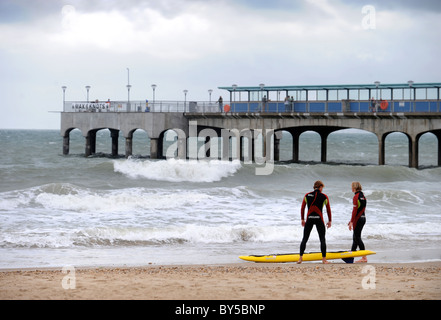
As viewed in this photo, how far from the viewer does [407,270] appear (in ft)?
40.3

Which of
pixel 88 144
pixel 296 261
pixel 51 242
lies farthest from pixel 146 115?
pixel 296 261

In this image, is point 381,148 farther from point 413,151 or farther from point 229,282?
point 229,282

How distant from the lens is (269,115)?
149 feet

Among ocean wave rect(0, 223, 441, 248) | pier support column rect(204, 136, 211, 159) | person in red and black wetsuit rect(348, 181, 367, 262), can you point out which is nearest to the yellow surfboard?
person in red and black wetsuit rect(348, 181, 367, 262)

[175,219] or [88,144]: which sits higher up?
[88,144]

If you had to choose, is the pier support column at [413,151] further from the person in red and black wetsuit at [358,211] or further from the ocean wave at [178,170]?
the person in red and black wetsuit at [358,211]

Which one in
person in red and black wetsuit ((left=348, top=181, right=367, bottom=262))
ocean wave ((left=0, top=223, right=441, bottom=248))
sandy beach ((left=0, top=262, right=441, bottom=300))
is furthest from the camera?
ocean wave ((left=0, top=223, right=441, bottom=248))

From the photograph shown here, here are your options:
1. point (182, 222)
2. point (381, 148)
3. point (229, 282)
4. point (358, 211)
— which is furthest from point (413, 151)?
point (229, 282)

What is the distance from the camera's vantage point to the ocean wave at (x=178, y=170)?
40.4m

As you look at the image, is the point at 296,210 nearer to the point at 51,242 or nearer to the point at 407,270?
the point at 51,242

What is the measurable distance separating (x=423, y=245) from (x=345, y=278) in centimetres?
676

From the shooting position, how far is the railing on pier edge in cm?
4184

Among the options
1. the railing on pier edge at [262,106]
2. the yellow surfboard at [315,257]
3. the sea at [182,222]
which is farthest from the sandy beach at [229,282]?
the railing on pier edge at [262,106]

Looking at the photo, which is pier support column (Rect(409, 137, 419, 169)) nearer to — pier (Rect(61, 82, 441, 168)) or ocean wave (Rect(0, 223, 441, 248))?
pier (Rect(61, 82, 441, 168))
